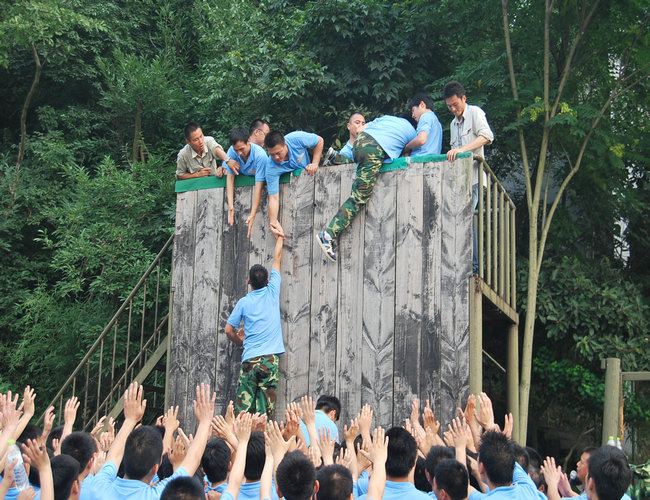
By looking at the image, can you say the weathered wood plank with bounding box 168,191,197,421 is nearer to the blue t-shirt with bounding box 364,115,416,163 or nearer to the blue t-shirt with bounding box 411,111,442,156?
the blue t-shirt with bounding box 364,115,416,163

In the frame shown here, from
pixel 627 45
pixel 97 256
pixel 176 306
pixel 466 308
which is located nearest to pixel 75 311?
pixel 97 256

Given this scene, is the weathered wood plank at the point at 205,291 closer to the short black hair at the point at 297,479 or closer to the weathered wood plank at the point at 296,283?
the weathered wood plank at the point at 296,283

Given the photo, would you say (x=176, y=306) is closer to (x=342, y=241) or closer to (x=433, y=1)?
(x=342, y=241)

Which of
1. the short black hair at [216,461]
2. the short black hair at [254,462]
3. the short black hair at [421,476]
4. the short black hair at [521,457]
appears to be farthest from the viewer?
the short black hair at [421,476]

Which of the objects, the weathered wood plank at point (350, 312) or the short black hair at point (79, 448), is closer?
the short black hair at point (79, 448)

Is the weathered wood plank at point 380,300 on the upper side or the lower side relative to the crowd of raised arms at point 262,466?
upper

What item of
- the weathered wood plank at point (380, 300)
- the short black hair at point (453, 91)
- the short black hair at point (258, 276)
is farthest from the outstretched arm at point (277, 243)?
the short black hair at point (453, 91)

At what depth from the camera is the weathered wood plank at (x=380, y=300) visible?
727 centimetres

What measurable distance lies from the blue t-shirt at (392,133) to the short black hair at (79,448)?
407 cm

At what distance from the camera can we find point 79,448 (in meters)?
4.78

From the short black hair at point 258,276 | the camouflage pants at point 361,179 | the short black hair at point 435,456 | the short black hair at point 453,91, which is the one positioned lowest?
the short black hair at point 435,456

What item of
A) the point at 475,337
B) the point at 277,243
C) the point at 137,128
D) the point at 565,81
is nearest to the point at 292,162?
the point at 277,243

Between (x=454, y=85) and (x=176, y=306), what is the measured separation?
3.86 metres

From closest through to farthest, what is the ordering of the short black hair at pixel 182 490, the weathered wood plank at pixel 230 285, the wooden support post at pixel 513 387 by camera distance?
the short black hair at pixel 182 490
the weathered wood plank at pixel 230 285
the wooden support post at pixel 513 387
